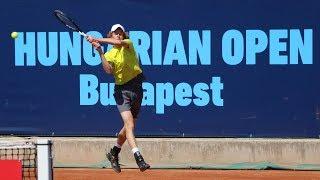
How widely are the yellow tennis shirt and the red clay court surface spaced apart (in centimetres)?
152

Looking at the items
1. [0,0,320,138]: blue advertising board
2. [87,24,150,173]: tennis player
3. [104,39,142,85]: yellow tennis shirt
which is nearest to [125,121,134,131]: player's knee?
[87,24,150,173]: tennis player

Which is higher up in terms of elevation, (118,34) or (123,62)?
(118,34)

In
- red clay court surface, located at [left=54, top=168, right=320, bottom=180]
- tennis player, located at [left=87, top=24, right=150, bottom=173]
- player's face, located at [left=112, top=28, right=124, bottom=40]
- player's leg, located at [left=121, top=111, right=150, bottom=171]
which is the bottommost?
red clay court surface, located at [left=54, top=168, right=320, bottom=180]

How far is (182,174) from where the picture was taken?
31.6ft

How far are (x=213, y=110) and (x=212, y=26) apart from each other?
1034 mm

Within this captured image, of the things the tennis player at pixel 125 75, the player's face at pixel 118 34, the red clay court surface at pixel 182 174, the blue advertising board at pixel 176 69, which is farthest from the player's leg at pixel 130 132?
the blue advertising board at pixel 176 69

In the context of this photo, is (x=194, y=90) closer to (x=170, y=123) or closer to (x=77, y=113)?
(x=170, y=123)

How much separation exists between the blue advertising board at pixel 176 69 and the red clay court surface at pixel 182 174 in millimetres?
784

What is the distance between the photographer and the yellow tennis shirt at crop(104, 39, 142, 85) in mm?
8219

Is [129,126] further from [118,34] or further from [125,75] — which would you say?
[118,34]

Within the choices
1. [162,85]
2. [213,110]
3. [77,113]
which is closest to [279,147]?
[213,110]

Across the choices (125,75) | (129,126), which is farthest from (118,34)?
(129,126)

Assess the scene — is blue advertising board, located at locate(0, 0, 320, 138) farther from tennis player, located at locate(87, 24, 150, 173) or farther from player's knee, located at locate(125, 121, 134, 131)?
player's knee, located at locate(125, 121, 134, 131)

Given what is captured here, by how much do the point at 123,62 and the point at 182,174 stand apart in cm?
198
